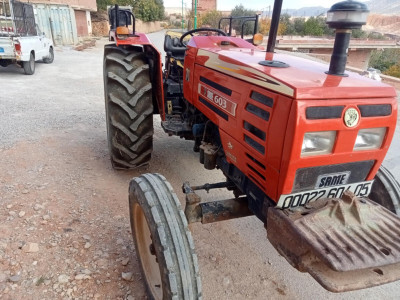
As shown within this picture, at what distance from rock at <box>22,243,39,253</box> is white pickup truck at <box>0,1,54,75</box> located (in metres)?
7.89

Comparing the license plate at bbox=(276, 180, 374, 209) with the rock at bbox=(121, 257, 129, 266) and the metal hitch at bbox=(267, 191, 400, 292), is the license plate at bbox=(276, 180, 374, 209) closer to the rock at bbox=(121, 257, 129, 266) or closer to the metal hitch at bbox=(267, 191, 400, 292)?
the metal hitch at bbox=(267, 191, 400, 292)

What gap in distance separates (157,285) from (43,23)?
18.7m

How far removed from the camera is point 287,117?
5.24 ft

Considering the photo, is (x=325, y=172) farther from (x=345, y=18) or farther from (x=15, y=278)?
(x=15, y=278)

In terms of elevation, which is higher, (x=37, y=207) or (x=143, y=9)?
(x=143, y=9)

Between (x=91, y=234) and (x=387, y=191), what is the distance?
91.2 inches

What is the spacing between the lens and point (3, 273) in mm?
2363

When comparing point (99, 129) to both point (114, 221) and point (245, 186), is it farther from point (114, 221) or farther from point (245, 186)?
point (245, 186)

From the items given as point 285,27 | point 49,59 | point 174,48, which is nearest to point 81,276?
point 174,48

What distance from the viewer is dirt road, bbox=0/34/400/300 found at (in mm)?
2379

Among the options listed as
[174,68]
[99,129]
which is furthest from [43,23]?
[174,68]

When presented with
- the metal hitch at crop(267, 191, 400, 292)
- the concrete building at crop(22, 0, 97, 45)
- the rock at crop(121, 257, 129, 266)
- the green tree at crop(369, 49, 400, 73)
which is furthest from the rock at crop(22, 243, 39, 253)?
the green tree at crop(369, 49, 400, 73)

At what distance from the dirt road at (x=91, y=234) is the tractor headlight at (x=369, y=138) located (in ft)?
4.14

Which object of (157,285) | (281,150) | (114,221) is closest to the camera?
(281,150)
